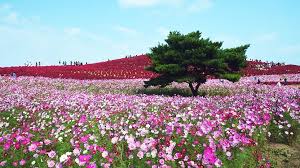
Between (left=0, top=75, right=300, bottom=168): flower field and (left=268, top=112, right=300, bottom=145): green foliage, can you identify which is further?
(left=268, top=112, right=300, bottom=145): green foliage

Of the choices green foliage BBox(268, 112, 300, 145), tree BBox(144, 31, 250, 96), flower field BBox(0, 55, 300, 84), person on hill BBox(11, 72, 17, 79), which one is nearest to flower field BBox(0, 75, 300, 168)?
green foliage BBox(268, 112, 300, 145)

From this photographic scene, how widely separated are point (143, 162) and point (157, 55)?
1692cm

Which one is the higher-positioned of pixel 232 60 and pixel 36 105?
pixel 232 60

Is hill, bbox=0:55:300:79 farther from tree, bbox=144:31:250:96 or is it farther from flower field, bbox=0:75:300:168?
flower field, bbox=0:75:300:168

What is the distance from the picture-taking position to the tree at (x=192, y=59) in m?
21.3

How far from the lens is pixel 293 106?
10.2 meters

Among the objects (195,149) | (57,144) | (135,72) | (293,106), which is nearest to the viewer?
(195,149)

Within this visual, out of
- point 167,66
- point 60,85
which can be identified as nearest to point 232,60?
point 167,66

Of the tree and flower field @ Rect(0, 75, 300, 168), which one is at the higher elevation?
the tree

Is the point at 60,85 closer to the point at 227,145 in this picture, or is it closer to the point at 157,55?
the point at 157,55

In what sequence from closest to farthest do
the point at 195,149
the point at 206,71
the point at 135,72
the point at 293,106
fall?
1. the point at 195,149
2. the point at 293,106
3. the point at 206,71
4. the point at 135,72

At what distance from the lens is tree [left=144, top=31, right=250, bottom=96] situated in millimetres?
21319

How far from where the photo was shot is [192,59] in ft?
69.9

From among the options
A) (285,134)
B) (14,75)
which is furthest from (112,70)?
(285,134)
